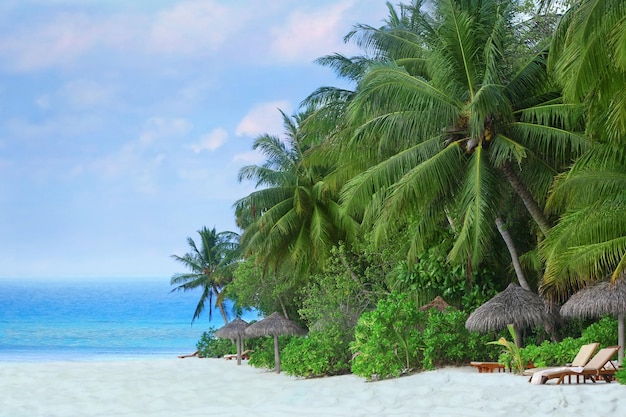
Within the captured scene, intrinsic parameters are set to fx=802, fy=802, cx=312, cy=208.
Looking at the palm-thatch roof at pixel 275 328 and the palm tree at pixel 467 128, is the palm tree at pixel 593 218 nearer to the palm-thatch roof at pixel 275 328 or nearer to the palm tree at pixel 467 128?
the palm tree at pixel 467 128

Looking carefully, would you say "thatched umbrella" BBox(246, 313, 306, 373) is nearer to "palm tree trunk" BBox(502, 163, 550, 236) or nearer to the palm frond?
the palm frond

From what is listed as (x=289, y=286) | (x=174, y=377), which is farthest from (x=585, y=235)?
(x=289, y=286)

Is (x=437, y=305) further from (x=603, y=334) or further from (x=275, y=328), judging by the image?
(x=275, y=328)

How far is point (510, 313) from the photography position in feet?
43.4

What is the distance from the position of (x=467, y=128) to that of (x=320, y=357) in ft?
18.9

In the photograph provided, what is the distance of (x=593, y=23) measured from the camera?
8367mm

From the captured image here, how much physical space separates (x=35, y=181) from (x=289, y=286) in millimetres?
57899

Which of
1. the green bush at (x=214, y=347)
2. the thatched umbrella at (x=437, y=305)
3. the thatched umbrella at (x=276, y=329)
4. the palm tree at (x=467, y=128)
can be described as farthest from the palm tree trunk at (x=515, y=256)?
the green bush at (x=214, y=347)

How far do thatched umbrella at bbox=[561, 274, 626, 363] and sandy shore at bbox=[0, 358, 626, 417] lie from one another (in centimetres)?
141

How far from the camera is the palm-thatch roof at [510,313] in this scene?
1318 cm

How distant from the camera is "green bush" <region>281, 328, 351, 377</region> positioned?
1661 centimetres

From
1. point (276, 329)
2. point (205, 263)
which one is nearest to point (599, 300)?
point (276, 329)

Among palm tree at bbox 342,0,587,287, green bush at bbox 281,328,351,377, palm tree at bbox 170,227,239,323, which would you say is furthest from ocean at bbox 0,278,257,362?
palm tree at bbox 342,0,587,287

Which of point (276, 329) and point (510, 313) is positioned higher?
point (276, 329)
